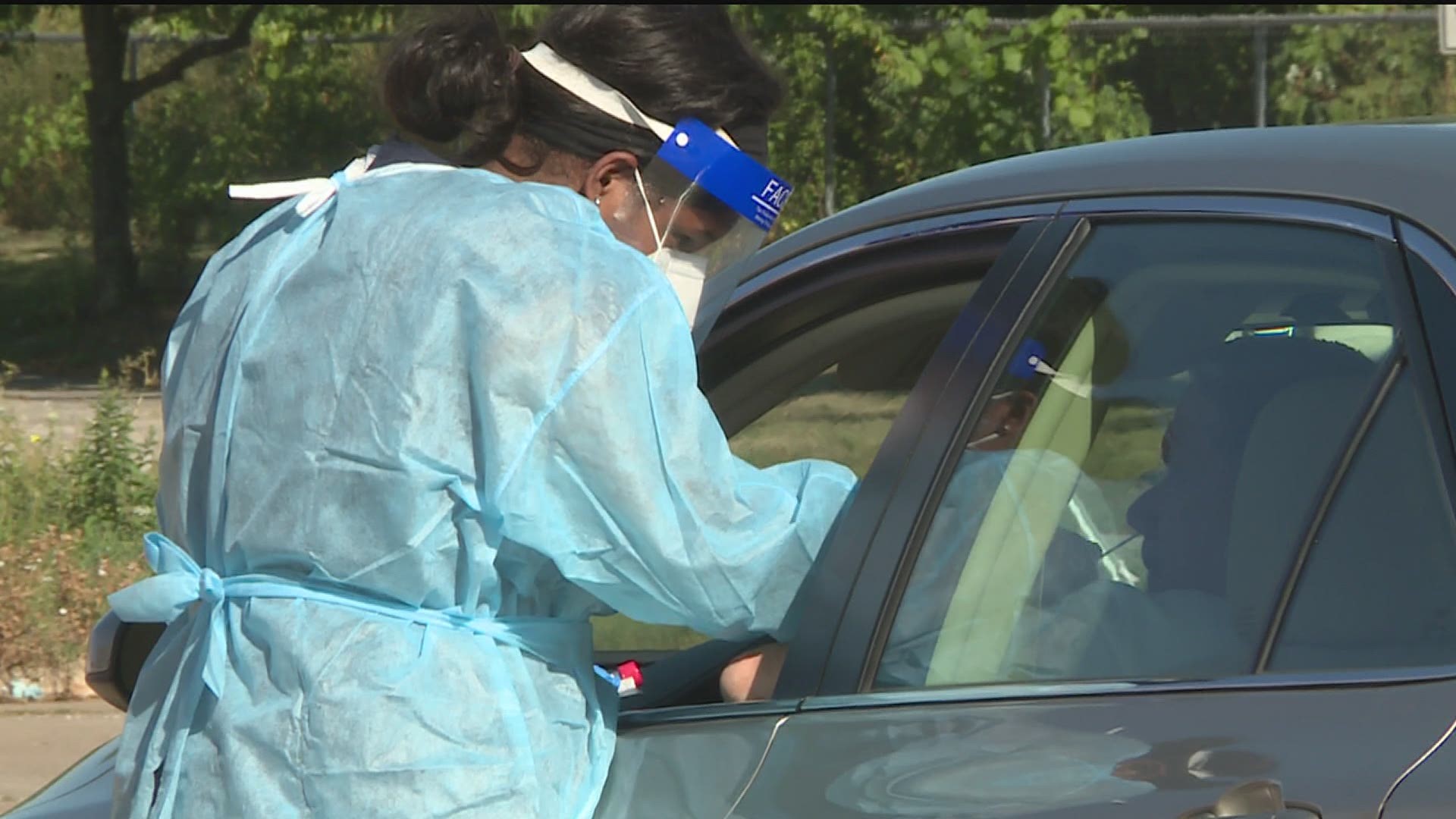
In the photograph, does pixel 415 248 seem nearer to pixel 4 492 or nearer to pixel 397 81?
pixel 397 81

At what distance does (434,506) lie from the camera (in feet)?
6.47

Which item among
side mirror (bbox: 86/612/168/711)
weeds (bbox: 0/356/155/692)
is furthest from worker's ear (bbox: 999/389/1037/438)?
weeds (bbox: 0/356/155/692)

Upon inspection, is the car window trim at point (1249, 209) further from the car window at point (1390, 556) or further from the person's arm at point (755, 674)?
the person's arm at point (755, 674)

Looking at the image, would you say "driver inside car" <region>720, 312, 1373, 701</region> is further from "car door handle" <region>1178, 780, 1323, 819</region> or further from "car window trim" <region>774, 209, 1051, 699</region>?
"car door handle" <region>1178, 780, 1323, 819</region>

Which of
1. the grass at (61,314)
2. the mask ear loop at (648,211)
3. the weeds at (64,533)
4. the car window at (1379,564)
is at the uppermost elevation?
the mask ear loop at (648,211)

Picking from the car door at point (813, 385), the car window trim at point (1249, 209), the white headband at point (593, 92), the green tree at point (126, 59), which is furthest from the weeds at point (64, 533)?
the green tree at point (126, 59)

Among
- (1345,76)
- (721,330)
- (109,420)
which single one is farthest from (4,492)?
(1345,76)

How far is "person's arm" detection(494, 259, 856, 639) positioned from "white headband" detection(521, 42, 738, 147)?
0.27m

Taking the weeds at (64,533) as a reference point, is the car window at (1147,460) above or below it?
above

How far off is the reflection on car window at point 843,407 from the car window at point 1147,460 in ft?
1.45

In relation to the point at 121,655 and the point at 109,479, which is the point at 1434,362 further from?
the point at 109,479

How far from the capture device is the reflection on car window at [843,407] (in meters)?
2.81

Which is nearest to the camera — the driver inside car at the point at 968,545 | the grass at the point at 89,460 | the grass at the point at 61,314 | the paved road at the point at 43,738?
the driver inside car at the point at 968,545

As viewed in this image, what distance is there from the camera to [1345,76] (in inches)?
431
